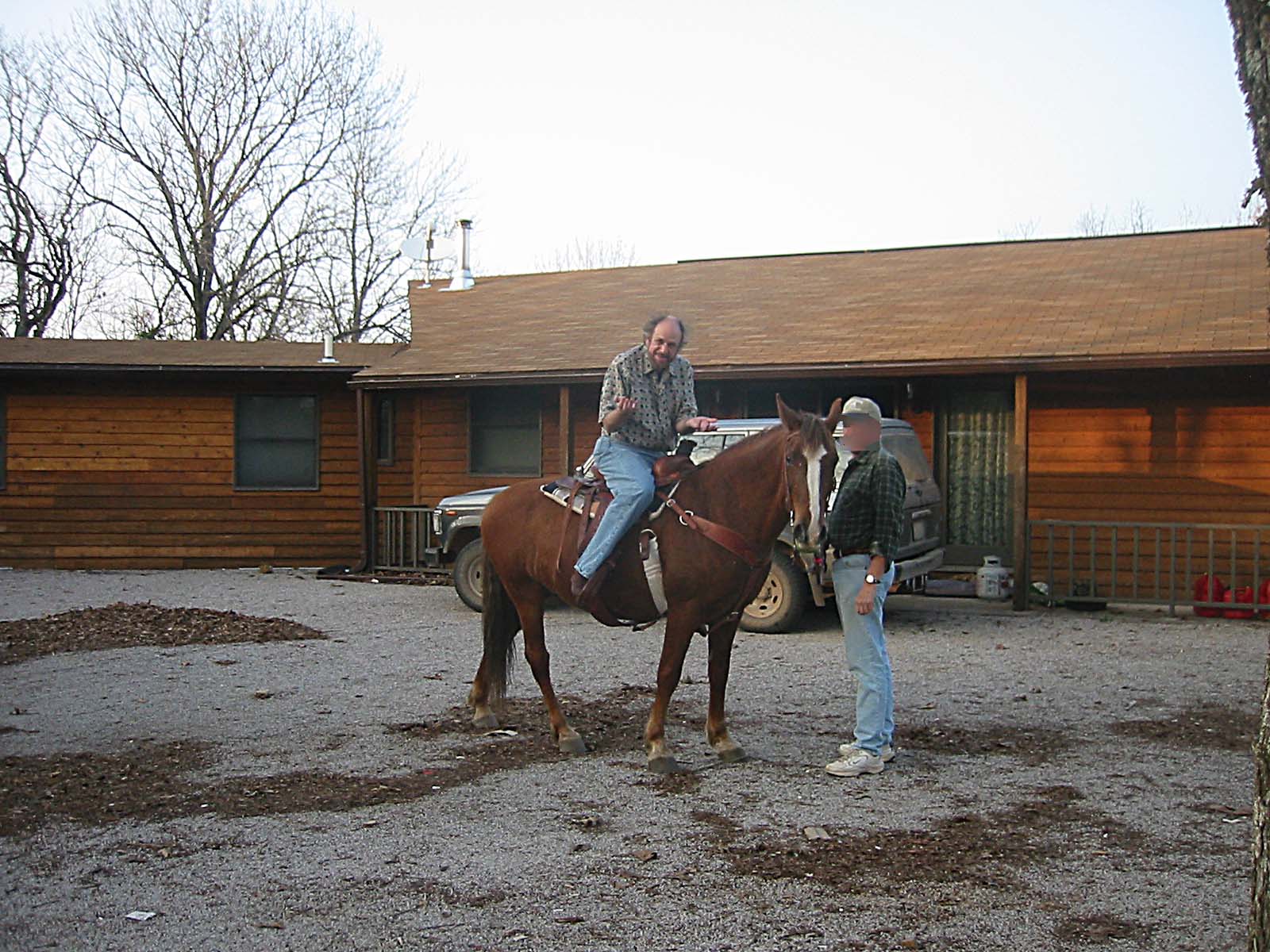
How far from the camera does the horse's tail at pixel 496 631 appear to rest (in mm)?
7254

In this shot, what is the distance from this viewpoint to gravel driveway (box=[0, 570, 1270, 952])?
4.12 metres

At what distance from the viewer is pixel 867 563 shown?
616 centimetres

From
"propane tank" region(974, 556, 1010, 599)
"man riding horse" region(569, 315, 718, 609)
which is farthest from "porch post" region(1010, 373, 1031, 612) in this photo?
"man riding horse" region(569, 315, 718, 609)

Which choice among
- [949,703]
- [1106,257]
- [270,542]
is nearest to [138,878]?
[949,703]

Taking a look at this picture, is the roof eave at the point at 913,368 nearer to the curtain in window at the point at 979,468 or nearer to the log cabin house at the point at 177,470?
the curtain in window at the point at 979,468

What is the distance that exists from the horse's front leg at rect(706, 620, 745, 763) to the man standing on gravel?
0.63 metres

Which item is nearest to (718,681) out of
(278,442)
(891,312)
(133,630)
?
(133,630)

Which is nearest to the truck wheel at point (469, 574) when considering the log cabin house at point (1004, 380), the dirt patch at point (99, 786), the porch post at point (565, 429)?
the porch post at point (565, 429)

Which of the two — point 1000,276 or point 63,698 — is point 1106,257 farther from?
point 63,698

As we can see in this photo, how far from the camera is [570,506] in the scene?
682 cm

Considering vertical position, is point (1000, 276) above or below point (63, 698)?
above

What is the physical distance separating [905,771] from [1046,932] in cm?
217

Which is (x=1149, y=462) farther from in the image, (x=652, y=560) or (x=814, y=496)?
(x=814, y=496)

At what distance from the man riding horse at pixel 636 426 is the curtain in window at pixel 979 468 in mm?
8683
